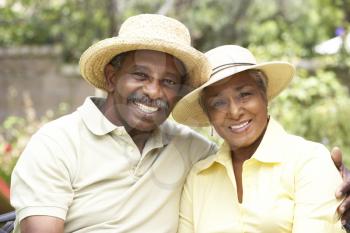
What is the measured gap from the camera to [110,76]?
2688mm

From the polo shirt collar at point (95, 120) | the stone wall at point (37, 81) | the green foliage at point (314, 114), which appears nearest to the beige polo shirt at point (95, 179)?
the polo shirt collar at point (95, 120)

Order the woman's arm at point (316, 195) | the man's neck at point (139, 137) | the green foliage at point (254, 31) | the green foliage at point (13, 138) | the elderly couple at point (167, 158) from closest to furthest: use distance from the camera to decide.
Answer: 1. the woman's arm at point (316, 195)
2. the elderly couple at point (167, 158)
3. the man's neck at point (139, 137)
4. the green foliage at point (13, 138)
5. the green foliage at point (254, 31)

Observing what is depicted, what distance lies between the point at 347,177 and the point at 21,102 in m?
5.98

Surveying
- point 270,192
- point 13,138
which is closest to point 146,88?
point 270,192

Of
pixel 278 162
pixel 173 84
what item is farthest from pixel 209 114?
pixel 278 162

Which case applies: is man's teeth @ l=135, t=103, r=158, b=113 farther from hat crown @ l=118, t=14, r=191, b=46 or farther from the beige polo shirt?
hat crown @ l=118, t=14, r=191, b=46

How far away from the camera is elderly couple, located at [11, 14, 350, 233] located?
231 centimetres

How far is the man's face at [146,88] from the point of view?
252cm

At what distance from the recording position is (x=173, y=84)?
259cm

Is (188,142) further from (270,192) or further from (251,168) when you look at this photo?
(270,192)

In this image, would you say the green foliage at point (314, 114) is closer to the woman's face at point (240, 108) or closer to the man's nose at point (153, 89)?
the woman's face at point (240, 108)

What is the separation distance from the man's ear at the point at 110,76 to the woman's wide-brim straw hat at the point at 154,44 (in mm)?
25

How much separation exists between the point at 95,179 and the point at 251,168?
2.07 feet

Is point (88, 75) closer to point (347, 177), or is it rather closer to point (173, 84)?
point (173, 84)
